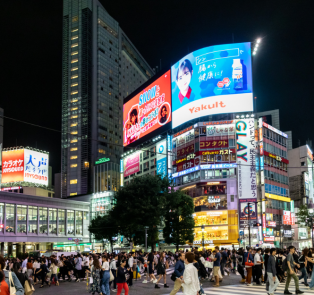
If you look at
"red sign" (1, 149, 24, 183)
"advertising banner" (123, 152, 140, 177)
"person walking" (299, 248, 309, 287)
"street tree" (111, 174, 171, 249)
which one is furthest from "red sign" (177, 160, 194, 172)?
"person walking" (299, 248, 309, 287)

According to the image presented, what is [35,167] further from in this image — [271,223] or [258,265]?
[258,265]

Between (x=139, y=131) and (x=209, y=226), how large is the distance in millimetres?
28109

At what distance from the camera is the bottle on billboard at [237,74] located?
6688 cm

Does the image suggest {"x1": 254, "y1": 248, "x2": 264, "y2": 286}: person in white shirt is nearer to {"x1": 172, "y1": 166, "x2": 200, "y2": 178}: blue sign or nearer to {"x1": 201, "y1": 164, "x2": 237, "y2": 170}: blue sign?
{"x1": 201, "y1": 164, "x2": 237, "y2": 170}: blue sign

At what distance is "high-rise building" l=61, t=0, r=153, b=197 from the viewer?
406 feet

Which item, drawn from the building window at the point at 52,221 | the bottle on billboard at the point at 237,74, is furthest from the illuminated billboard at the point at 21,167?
the bottle on billboard at the point at 237,74

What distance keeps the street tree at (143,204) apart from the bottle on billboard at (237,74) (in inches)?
988

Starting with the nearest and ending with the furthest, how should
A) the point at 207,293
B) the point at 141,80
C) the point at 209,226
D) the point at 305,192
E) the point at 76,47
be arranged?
the point at 207,293 < the point at 209,226 < the point at 305,192 < the point at 76,47 < the point at 141,80

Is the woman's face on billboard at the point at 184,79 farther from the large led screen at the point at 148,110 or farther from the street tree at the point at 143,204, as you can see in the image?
the street tree at the point at 143,204

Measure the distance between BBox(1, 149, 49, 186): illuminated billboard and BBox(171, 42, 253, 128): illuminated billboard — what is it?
86.3 feet

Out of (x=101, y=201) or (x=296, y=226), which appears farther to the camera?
(x=101, y=201)

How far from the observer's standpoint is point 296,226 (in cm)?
8569

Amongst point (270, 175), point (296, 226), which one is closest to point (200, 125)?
point (270, 175)

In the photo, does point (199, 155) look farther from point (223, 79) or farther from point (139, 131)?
point (139, 131)
